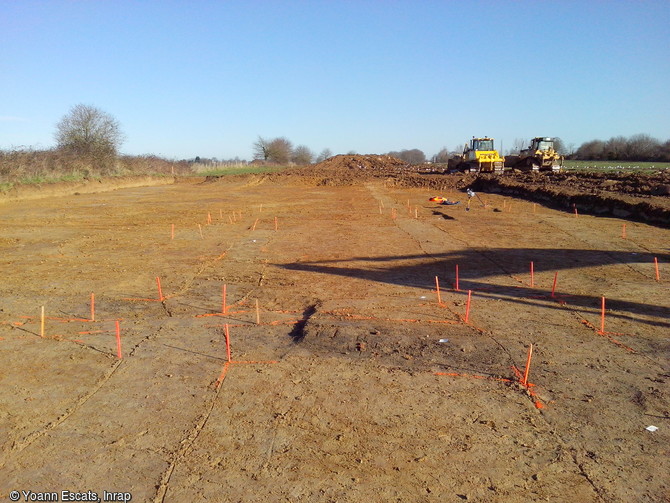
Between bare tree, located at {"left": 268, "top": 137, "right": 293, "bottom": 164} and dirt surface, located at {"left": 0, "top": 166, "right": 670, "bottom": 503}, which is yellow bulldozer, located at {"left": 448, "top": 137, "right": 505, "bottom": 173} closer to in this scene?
dirt surface, located at {"left": 0, "top": 166, "right": 670, "bottom": 503}

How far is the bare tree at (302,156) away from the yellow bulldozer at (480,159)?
7201 centimetres

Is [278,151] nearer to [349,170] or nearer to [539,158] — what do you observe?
[349,170]

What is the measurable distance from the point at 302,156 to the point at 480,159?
7800 cm

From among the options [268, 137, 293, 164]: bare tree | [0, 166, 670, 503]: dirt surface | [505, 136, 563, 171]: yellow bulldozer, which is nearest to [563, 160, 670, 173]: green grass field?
[505, 136, 563, 171]: yellow bulldozer

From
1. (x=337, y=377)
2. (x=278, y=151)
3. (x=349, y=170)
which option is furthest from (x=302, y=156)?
(x=337, y=377)

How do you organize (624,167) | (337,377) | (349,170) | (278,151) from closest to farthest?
(337,377) < (624,167) < (349,170) < (278,151)

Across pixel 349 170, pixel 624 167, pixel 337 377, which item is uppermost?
pixel 349 170

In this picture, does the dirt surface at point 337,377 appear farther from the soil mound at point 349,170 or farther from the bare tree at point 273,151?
the bare tree at point 273,151

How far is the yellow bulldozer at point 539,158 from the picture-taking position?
1698 inches

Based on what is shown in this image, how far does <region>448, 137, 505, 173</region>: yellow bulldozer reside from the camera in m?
43.9

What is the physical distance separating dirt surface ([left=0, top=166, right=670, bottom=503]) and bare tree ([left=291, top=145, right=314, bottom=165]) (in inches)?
4078

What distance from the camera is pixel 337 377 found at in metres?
6.62

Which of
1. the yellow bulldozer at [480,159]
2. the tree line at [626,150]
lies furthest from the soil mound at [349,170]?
the tree line at [626,150]

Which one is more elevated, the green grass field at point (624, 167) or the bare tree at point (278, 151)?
the bare tree at point (278, 151)
